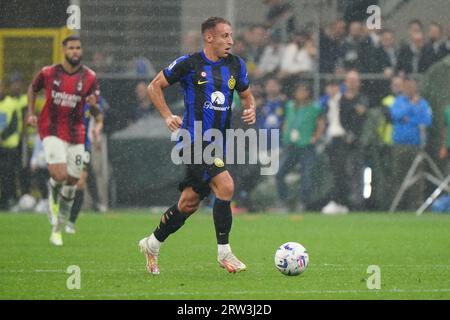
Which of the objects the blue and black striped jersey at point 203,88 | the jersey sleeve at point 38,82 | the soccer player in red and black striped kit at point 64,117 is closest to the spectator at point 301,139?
the soccer player in red and black striped kit at point 64,117

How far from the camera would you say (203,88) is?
1082cm

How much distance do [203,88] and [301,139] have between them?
33.5 feet

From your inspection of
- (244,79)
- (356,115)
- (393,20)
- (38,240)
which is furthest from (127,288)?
(393,20)

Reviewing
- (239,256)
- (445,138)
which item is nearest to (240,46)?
(445,138)

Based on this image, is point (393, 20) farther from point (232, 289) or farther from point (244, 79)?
point (232, 289)

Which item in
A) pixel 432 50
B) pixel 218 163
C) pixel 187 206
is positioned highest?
pixel 432 50

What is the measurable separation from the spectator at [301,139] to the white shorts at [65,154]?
6487 millimetres

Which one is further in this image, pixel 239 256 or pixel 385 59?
pixel 385 59

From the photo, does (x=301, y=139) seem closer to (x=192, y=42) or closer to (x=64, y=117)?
(x=192, y=42)

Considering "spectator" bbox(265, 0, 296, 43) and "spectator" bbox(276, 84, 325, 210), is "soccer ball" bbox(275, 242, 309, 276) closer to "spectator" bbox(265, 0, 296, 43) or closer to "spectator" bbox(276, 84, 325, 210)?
"spectator" bbox(276, 84, 325, 210)

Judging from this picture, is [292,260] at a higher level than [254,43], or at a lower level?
lower

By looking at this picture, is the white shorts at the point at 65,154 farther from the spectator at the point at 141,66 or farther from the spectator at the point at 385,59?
the spectator at the point at 385,59

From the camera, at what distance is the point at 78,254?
Result: 12.8 metres

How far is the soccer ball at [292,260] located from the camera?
10383mm
